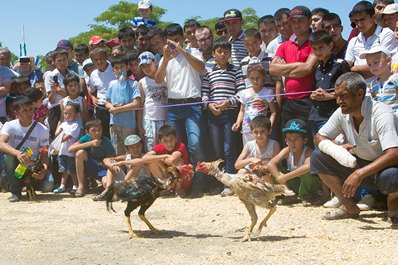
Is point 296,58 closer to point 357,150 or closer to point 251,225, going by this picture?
point 357,150

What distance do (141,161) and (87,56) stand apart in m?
3.58

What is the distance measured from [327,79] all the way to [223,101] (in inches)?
67.8

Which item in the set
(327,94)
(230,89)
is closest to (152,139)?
(230,89)

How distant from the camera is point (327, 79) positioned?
7.14 meters

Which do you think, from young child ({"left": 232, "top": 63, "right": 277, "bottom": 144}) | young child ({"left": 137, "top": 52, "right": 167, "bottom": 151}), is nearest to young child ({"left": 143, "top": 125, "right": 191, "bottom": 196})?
young child ({"left": 137, "top": 52, "right": 167, "bottom": 151})

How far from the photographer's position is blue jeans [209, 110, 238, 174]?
8391mm

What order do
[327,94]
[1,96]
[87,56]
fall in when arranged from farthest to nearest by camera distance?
[87,56], [1,96], [327,94]

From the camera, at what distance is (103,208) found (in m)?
7.71

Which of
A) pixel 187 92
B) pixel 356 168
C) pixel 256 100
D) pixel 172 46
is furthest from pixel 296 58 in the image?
pixel 356 168

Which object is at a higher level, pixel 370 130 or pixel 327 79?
pixel 327 79

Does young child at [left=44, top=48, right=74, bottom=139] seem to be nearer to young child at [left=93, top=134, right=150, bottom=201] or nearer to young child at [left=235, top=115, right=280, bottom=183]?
young child at [left=93, top=134, right=150, bottom=201]

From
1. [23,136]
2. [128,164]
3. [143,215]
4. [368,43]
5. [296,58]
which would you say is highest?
[368,43]

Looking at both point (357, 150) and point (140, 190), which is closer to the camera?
point (140, 190)

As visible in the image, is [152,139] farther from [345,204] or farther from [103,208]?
[345,204]
